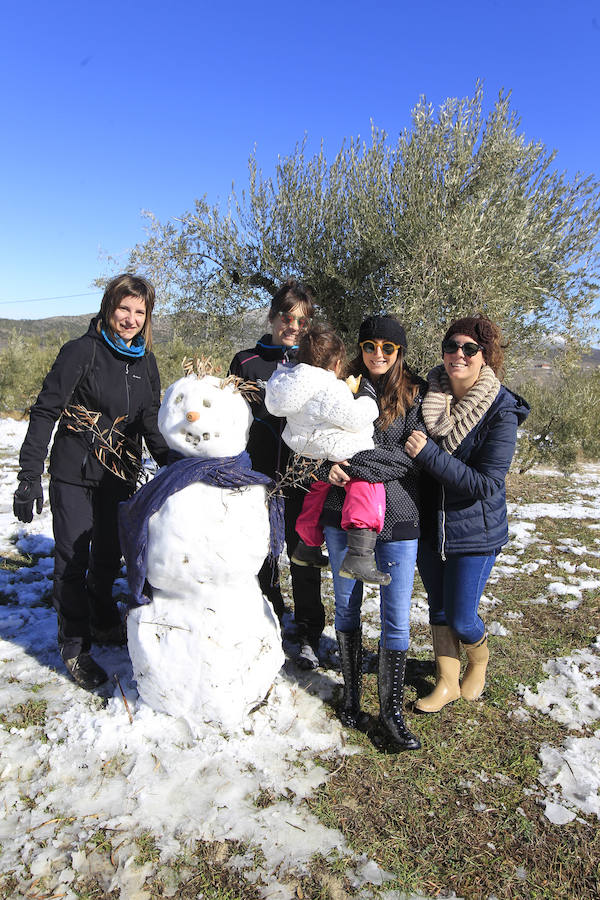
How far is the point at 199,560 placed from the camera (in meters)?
2.37

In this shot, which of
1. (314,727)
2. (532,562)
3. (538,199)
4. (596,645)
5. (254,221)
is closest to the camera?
(314,727)

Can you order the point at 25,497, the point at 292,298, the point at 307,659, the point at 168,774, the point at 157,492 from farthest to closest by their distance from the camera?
the point at 307,659 < the point at 292,298 < the point at 25,497 < the point at 157,492 < the point at 168,774

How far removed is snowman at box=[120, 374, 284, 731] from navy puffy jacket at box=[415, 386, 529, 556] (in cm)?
87

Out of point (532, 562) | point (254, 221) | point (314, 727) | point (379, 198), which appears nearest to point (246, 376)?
point (314, 727)

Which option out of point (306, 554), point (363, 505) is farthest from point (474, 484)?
point (306, 554)

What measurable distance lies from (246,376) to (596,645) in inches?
118

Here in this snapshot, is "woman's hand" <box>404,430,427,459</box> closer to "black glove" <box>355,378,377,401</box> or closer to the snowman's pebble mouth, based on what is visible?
"black glove" <box>355,378,377,401</box>

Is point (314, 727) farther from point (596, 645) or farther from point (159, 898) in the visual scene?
point (596, 645)

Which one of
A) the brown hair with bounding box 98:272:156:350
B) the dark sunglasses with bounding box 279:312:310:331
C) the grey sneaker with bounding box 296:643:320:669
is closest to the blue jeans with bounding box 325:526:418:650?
the grey sneaker with bounding box 296:643:320:669

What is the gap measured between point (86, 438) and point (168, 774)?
5.52ft

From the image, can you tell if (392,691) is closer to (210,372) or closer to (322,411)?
(322,411)

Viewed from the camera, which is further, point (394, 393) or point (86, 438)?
point (86, 438)

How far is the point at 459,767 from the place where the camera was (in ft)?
8.18

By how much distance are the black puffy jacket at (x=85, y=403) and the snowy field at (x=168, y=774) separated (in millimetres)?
1190
